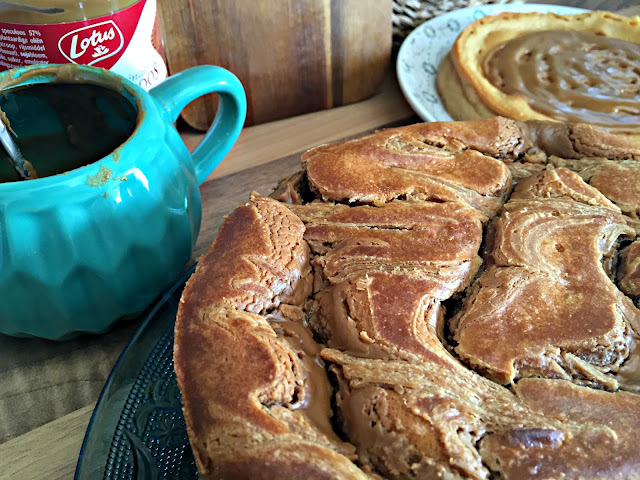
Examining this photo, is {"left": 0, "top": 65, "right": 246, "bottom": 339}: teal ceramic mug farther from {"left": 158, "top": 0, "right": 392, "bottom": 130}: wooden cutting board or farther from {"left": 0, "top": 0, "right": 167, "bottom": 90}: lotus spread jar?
{"left": 158, "top": 0, "right": 392, "bottom": 130}: wooden cutting board

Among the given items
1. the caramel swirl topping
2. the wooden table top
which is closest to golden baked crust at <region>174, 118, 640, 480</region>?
the wooden table top

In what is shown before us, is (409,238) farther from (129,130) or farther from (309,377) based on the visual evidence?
(129,130)

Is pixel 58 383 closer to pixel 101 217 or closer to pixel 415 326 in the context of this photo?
pixel 101 217

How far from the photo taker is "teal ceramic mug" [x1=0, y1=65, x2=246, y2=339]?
70 centimetres

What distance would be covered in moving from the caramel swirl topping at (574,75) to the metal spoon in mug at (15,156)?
0.96 metres

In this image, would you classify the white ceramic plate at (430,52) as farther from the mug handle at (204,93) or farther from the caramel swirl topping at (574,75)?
the mug handle at (204,93)

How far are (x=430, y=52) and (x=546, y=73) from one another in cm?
28

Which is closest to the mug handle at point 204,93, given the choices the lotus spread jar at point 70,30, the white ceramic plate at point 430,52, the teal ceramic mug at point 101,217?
the teal ceramic mug at point 101,217

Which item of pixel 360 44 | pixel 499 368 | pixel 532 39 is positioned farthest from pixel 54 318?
pixel 532 39

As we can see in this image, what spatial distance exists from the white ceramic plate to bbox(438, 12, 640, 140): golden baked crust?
1.4 inches

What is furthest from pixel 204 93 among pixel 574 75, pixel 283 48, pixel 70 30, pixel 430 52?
pixel 574 75

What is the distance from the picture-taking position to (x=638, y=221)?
73 centimetres

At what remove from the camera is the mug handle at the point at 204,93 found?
853mm

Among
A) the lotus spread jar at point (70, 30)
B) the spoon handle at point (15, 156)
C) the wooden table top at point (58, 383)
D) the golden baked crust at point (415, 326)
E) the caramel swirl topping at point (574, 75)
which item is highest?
the lotus spread jar at point (70, 30)
